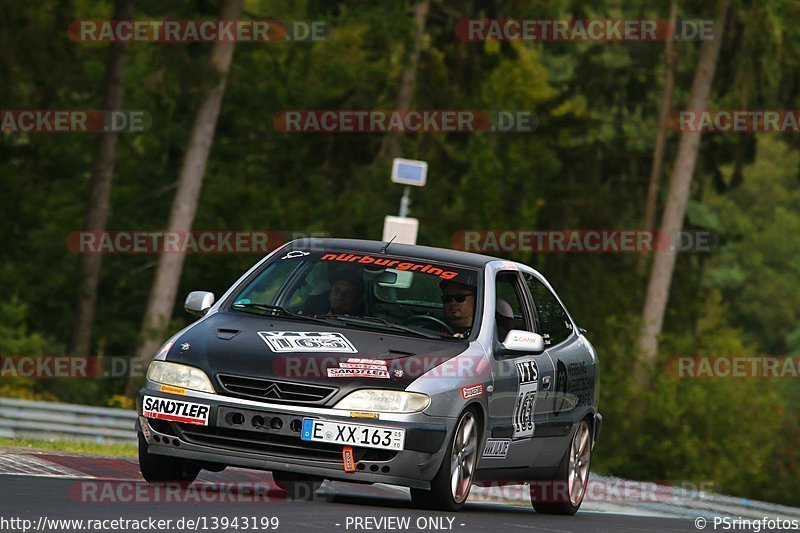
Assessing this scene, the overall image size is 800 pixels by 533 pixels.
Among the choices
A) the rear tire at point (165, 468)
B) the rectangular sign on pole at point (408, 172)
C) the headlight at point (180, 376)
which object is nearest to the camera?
the headlight at point (180, 376)

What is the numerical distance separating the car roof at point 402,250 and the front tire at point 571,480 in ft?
5.48

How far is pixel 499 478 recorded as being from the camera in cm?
1179

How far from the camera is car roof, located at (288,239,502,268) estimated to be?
39.6 feet

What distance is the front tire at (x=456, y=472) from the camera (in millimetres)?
10570

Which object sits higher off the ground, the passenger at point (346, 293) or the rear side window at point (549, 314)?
the passenger at point (346, 293)

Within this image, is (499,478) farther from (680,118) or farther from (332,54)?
(332,54)

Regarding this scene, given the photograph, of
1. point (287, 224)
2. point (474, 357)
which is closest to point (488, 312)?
point (474, 357)

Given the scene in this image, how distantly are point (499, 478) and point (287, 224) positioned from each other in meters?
30.7

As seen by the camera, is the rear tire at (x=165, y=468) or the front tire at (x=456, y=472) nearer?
the front tire at (x=456, y=472)

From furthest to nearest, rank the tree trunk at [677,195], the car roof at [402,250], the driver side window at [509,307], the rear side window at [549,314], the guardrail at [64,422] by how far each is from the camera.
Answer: the tree trunk at [677,195], the guardrail at [64,422], the rear side window at [549,314], the car roof at [402,250], the driver side window at [509,307]

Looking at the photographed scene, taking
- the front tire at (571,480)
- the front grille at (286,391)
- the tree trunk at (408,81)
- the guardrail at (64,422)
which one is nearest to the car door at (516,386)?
the front tire at (571,480)

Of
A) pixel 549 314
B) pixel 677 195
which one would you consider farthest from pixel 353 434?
pixel 677 195

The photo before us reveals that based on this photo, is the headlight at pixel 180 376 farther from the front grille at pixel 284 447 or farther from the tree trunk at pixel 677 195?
the tree trunk at pixel 677 195

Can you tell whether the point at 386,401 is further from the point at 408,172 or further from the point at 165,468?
the point at 408,172
